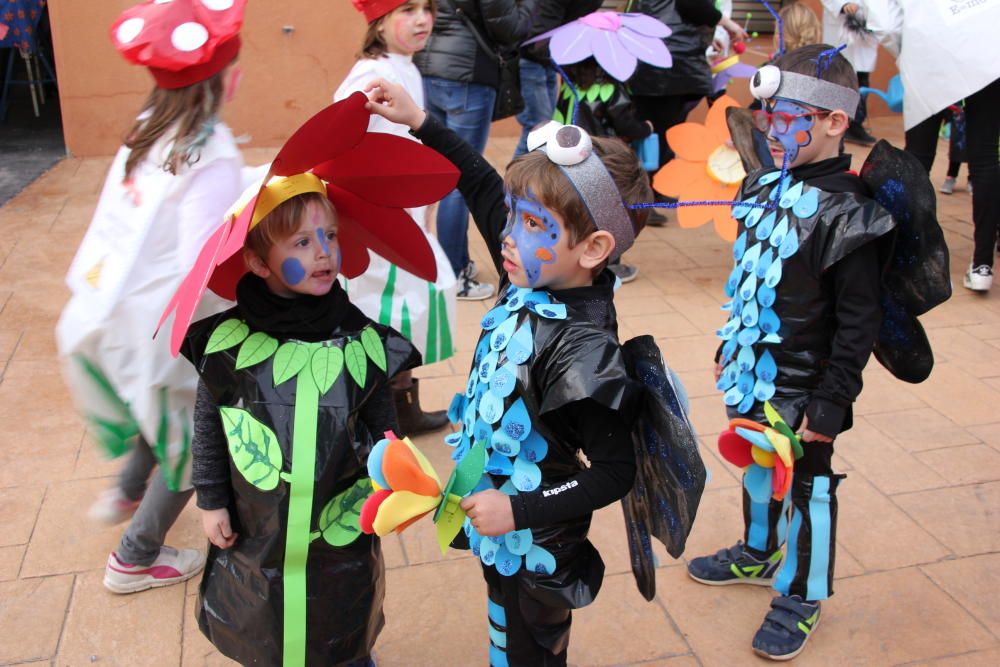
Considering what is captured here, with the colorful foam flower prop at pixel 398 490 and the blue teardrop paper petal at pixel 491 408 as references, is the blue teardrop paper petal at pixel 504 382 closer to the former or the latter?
the blue teardrop paper petal at pixel 491 408

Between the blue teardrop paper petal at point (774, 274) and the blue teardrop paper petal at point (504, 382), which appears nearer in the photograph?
the blue teardrop paper petal at point (504, 382)

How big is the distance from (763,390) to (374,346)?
1.15 meters

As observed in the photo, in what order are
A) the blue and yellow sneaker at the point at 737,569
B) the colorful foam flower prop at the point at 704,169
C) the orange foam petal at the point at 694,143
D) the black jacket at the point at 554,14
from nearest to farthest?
the blue and yellow sneaker at the point at 737,569 < the colorful foam flower prop at the point at 704,169 < the orange foam petal at the point at 694,143 < the black jacket at the point at 554,14

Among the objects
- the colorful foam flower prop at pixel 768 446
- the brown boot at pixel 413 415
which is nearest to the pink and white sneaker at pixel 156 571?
the brown boot at pixel 413 415

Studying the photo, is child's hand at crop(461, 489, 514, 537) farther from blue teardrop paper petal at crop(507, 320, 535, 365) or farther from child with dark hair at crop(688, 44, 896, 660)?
child with dark hair at crop(688, 44, 896, 660)

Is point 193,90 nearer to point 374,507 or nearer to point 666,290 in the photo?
point 374,507

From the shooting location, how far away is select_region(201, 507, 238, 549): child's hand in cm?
205

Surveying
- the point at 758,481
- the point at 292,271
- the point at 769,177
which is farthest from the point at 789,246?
the point at 292,271

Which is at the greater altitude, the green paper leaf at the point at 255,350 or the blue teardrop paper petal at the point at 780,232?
the blue teardrop paper petal at the point at 780,232

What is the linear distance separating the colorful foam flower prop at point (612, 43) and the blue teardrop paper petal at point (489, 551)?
325cm

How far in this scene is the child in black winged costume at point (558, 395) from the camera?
5.99 ft

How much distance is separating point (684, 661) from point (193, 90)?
2.07 meters

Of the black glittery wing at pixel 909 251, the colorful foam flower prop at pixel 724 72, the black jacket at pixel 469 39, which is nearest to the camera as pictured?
the black glittery wing at pixel 909 251

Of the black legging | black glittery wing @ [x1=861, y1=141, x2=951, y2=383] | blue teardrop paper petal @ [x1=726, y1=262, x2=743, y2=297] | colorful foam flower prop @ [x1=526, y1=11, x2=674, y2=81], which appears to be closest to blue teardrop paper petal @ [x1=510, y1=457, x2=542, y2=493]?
blue teardrop paper petal @ [x1=726, y1=262, x2=743, y2=297]
